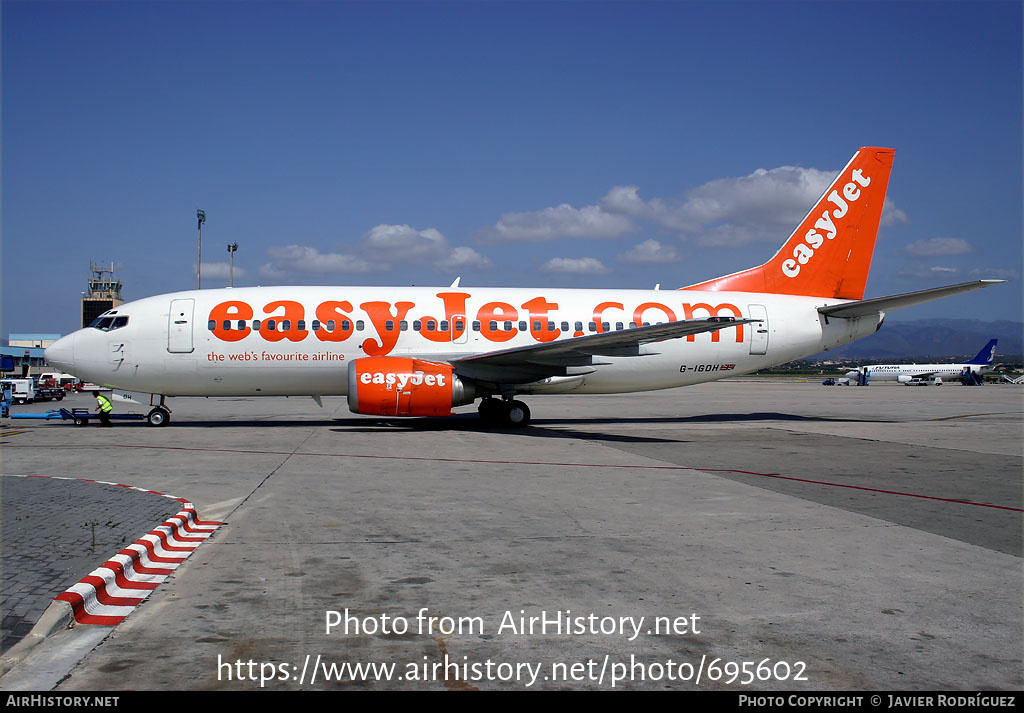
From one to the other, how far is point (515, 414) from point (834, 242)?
10965mm

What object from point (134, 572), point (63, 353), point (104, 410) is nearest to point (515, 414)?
point (104, 410)

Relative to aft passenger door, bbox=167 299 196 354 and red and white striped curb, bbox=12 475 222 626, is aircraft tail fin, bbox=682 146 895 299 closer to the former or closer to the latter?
aft passenger door, bbox=167 299 196 354

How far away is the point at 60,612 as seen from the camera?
15.3 feet

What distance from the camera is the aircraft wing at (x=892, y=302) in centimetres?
1746

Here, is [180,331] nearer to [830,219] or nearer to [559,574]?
[559,574]

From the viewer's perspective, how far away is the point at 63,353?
18.3 meters

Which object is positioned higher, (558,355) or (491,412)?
(558,355)

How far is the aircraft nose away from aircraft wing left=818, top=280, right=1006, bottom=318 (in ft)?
66.1

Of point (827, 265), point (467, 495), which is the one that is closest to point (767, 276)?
point (827, 265)

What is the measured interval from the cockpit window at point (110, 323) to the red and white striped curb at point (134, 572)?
12.9 m

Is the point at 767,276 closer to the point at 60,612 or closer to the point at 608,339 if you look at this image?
the point at 608,339

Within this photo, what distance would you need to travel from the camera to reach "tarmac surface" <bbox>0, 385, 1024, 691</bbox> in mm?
4160

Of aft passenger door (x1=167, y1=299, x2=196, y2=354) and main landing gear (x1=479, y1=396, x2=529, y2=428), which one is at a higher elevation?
aft passenger door (x1=167, y1=299, x2=196, y2=354)

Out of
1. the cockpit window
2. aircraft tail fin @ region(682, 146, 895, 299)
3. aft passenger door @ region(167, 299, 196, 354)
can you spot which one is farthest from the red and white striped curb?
aircraft tail fin @ region(682, 146, 895, 299)
